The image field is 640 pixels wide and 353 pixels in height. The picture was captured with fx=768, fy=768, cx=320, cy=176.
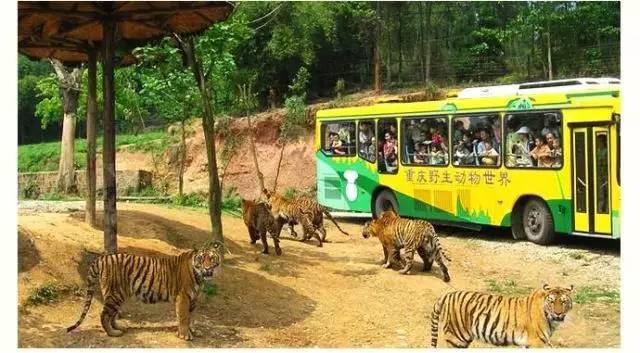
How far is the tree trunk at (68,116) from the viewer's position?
15953mm

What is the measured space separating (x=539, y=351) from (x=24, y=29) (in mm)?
6294

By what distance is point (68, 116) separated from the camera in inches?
663

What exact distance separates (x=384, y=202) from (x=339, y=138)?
1.88 meters

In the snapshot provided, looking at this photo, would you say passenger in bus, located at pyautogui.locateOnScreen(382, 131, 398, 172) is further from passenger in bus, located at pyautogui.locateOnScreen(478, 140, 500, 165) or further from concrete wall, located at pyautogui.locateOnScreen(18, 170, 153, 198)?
concrete wall, located at pyautogui.locateOnScreen(18, 170, 153, 198)

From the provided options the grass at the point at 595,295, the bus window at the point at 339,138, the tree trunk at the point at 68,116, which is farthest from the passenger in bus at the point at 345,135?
the grass at the point at 595,295

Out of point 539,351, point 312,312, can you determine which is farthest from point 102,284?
point 539,351

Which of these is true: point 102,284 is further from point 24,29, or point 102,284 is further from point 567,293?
point 567,293

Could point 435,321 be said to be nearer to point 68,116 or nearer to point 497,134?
point 497,134

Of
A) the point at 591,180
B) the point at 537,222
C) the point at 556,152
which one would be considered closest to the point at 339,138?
the point at 537,222

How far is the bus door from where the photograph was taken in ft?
36.3

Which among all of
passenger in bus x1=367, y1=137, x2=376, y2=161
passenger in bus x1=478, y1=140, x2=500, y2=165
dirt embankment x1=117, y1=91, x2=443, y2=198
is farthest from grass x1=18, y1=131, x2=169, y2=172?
passenger in bus x1=478, y1=140, x2=500, y2=165

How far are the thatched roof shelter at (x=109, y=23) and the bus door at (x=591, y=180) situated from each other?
5.85 metres

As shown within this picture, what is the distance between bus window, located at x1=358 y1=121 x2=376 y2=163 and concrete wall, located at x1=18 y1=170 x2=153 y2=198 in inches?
362

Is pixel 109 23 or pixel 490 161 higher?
pixel 109 23
